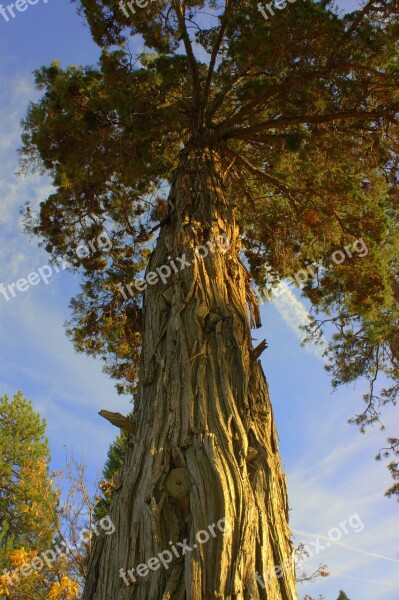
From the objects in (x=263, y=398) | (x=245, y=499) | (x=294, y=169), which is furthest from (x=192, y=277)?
(x=294, y=169)

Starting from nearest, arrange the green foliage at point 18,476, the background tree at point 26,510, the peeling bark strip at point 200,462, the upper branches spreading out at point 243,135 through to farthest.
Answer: the peeling bark strip at point 200,462, the upper branches spreading out at point 243,135, the background tree at point 26,510, the green foliage at point 18,476

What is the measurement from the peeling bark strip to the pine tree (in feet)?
0.03

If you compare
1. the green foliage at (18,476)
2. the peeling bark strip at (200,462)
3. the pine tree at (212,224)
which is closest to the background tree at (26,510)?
the green foliage at (18,476)

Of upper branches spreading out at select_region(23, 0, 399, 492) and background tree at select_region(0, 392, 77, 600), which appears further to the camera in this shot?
background tree at select_region(0, 392, 77, 600)

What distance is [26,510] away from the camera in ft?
35.1

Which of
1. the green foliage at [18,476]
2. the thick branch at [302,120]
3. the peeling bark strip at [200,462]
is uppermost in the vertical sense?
the green foliage at [18,476]

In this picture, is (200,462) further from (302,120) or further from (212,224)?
(302,120)

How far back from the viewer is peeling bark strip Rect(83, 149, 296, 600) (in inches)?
95.9

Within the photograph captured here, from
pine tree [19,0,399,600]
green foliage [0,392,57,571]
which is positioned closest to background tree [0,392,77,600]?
green foliage [0,392,57,571]

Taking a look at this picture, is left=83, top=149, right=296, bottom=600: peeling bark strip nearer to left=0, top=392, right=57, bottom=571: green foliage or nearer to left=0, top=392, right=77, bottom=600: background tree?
left=0, top=392, right=77, bottom=600: background tree

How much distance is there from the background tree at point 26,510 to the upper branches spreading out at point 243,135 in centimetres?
363

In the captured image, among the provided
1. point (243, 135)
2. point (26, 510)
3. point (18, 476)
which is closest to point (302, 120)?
point (243, 135)

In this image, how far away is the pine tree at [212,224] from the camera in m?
2.68

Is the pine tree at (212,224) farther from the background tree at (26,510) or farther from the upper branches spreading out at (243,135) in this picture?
the background tree at (26,510)
